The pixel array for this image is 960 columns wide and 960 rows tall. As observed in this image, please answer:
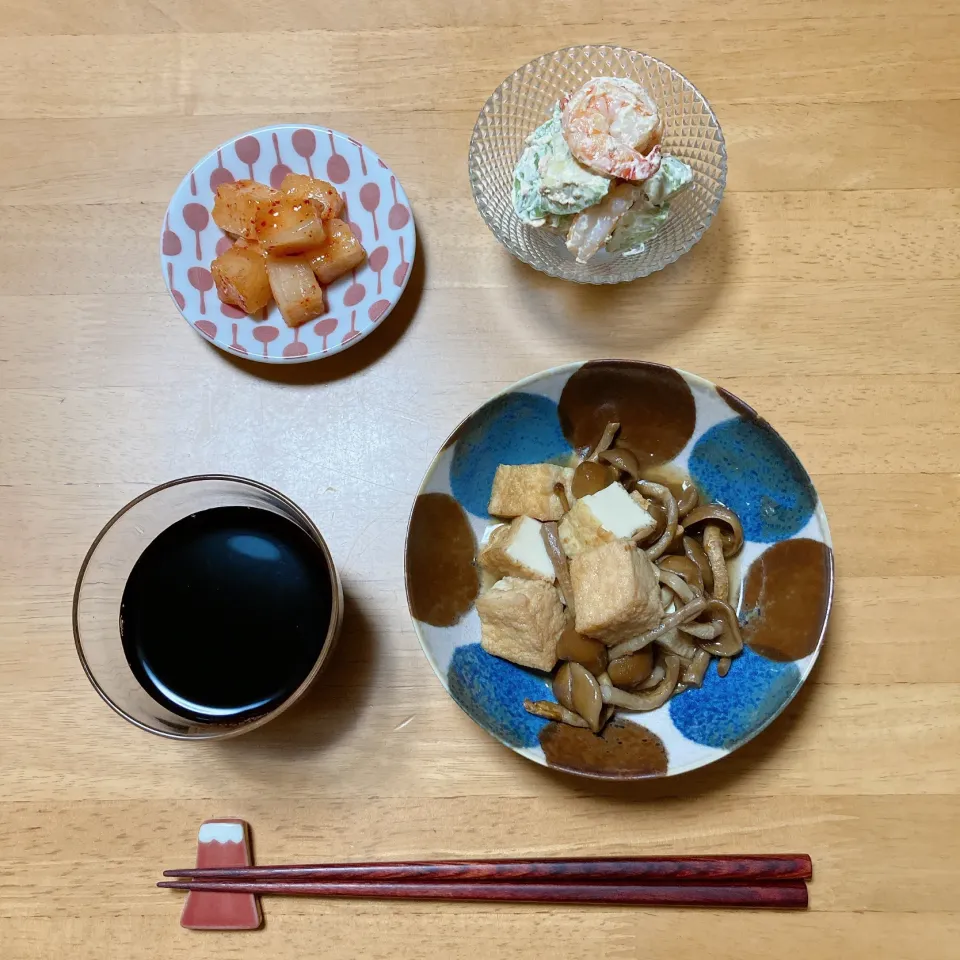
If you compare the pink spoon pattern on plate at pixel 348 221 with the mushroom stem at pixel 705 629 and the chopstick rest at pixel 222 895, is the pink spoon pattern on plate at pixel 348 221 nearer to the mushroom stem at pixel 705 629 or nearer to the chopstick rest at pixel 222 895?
the mushroom stem at pixel 705 629

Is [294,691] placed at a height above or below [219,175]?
below

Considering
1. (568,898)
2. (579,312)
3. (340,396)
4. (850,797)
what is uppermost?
(579,312)

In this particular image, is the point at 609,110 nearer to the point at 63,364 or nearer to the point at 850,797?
the point at 63,364

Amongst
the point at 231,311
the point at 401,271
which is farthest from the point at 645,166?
the point at 231,311

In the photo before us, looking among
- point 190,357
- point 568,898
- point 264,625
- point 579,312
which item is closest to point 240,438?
point 190,357

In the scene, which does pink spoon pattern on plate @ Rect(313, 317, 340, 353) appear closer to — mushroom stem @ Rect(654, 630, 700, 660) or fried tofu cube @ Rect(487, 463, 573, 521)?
fried tofu cube @ Rect(487, 463, 573, 521)

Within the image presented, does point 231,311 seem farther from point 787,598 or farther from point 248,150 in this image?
point 787,598
